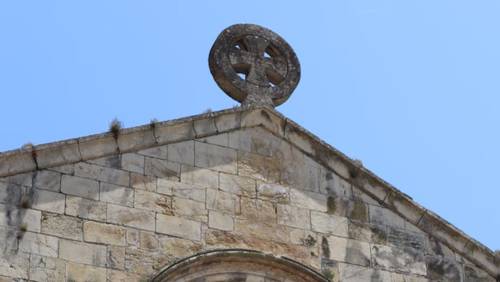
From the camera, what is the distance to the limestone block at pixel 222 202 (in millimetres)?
18984

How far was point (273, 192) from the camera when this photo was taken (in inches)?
767

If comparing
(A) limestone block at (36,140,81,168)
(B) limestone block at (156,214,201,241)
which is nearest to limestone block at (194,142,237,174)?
(B) limestone block at (156,214,201,241)

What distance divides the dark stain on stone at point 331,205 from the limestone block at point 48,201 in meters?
3.38

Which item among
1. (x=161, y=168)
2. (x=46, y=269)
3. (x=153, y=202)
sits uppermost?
(x=161, y=168)

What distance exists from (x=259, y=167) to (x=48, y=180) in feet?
9.07

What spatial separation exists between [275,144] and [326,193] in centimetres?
86

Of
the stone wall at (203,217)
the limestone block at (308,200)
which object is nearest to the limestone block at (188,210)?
the stone wall at (203,217)

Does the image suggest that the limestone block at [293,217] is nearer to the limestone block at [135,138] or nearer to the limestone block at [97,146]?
the limestone block at [135,138]

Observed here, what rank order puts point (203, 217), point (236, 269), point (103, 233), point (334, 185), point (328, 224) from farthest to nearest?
point (334, 185) < point (328, 224) < point (203, 217) < point (236, 269) < point (103, 233)

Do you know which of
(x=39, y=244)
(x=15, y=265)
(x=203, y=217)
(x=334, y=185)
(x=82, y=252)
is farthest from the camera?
(x=334, y=185)

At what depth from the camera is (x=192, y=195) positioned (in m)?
18.9

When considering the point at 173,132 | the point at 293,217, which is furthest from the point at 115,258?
the point at 293,217

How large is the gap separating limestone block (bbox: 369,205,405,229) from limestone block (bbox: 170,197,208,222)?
2.29 meters

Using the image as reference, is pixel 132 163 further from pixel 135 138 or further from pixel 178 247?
pixel 178 247
